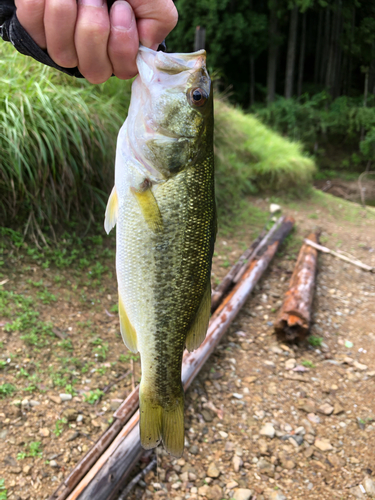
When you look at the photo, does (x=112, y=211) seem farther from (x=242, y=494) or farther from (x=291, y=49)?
(x=291, y=49)

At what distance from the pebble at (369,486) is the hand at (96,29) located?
8.82 feet

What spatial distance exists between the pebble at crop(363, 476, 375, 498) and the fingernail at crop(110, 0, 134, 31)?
279 cm

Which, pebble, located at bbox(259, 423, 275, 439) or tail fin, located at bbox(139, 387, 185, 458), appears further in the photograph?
pebble, located at bbox(259, 423, 275, 439)

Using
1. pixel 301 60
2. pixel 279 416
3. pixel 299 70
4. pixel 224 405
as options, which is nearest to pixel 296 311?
pixel 279 416

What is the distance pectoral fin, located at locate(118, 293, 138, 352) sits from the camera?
1.40 metres

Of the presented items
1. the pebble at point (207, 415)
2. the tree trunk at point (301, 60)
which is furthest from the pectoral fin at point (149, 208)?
the tree trunk at point (301, 60)

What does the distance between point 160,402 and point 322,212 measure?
7312 millimetres

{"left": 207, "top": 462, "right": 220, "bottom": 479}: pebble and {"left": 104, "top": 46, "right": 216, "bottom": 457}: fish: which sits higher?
{"left": 104, "top": 46, "right": 216, "bottom": 457}: fish

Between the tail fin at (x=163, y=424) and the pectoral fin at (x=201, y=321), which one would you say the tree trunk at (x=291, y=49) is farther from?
the tail fin at (x=163, y=424)

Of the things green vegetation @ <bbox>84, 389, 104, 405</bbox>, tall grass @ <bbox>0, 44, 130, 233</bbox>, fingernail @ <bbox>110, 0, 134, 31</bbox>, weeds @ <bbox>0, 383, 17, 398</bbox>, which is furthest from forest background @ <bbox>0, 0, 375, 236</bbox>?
fingernail @ <bbox>110, 0, 134, 31</bbox>

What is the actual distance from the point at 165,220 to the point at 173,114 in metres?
0.36

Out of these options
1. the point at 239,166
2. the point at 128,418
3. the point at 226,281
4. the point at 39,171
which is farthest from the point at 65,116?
the point at 239,166

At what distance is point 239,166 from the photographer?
7.38 metres

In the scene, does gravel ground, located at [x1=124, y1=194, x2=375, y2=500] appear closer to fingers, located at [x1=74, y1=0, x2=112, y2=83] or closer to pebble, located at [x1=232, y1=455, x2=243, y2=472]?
pebble, located at [x1=232, y1=455, x2=243, y2=472]
